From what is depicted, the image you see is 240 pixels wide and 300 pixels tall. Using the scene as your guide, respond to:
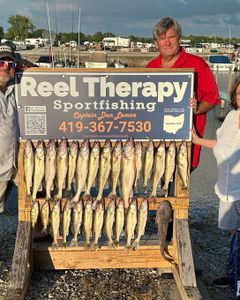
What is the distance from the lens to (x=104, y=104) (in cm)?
405

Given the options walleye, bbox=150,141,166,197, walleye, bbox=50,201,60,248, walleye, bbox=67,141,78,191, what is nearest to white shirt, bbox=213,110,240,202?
walleye, bbox=150,141,166,197

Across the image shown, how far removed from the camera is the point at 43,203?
13.4ft

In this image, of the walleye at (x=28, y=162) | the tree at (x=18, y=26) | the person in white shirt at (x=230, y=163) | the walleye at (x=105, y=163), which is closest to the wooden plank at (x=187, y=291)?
the person in white shirt at (x=230, y=163)

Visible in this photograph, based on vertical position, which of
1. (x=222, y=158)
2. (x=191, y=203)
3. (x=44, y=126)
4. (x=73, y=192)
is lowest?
(x=191, y=203)

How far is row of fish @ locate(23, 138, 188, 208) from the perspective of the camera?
3.94 m

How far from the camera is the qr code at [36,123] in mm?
4027

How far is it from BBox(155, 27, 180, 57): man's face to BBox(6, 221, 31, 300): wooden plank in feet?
7.16

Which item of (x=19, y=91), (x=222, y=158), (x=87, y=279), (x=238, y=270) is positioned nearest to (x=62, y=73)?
(x=19, y=91)

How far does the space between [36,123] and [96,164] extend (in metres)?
0.69

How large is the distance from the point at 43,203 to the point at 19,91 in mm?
1069

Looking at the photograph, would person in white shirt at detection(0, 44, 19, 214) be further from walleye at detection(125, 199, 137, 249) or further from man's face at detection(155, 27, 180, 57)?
man's face at detection(155, 27, 180, 57)

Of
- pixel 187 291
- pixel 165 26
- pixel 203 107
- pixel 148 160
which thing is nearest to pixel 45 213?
pixel 148 160

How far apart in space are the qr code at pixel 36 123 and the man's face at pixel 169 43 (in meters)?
1.36

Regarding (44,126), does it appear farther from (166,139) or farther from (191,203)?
(191,203)
